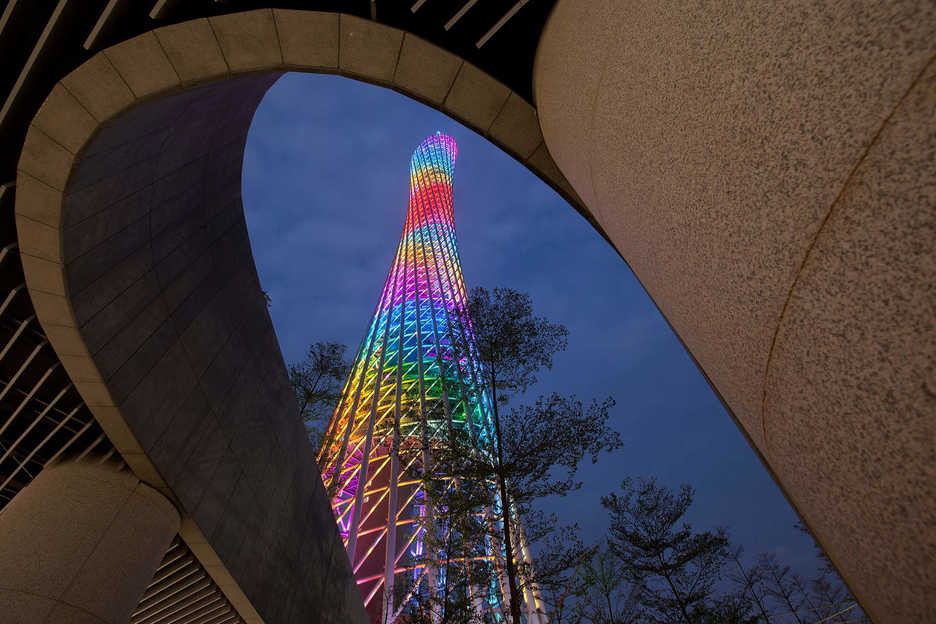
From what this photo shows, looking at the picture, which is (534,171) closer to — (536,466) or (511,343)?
(536,466)

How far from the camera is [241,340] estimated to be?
24.9ft

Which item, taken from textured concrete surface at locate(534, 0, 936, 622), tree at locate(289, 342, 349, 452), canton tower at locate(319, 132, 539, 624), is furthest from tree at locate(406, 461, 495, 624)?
textured concrete surface at locate(534, 0, 936, 622)

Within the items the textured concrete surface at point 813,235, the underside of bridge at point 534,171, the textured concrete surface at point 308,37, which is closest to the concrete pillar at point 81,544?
the underside of bridge at point 534,171

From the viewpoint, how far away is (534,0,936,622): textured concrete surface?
0.78m

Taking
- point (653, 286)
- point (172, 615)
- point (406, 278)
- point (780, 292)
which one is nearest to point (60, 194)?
point (653, 286)

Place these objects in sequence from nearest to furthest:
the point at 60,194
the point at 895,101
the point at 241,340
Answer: the point at 895,101, the point at 60,194, the point at 241,340

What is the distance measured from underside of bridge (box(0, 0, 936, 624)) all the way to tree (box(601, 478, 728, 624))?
38.0 ft

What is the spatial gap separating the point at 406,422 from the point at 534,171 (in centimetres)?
1378

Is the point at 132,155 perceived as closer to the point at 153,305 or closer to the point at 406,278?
the point at 153,305

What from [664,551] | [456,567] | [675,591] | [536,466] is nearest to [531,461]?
[536,466]

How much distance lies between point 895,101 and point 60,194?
19.8 ft

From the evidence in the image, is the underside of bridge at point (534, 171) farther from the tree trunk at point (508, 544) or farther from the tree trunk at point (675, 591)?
the tree trunk at point (675, 591)

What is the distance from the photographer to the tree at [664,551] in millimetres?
16328

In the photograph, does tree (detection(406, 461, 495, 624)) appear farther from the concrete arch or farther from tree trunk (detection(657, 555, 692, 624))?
tree trunk (detection(657, 555, 692, 624))
